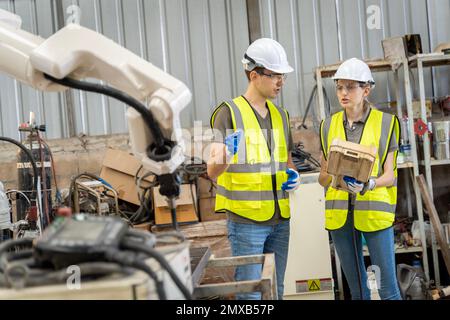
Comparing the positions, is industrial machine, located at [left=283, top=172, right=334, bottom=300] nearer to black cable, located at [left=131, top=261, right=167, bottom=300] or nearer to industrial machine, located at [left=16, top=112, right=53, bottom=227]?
industrial machine, located at [left=16, top=112, right=53, bottom=227]

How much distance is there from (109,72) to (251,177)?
1.11 meters

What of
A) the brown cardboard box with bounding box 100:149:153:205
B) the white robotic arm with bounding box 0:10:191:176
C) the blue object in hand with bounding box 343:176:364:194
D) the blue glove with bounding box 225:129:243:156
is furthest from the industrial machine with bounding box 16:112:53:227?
the white robotic arm with bounding box 0:10:191:176

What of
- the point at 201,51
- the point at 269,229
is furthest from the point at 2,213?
the point at 201,51

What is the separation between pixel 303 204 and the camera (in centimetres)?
304

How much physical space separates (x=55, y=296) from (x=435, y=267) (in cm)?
323

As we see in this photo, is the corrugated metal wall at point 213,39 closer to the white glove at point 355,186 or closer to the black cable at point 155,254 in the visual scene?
the white glove at point 355,186

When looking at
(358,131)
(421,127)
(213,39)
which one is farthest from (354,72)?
(213,39)

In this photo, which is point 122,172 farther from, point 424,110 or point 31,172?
point 424,110

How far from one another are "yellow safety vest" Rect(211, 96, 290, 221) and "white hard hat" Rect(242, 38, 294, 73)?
161mm

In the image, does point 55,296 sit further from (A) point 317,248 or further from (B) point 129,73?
(A) point 317,248

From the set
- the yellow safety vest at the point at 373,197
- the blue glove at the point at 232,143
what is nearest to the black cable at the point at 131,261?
the blue glove at the point at 232,143

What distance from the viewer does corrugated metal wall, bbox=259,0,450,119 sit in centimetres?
403

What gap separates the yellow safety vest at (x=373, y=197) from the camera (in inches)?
93.7

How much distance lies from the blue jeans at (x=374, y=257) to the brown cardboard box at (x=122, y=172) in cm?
172
